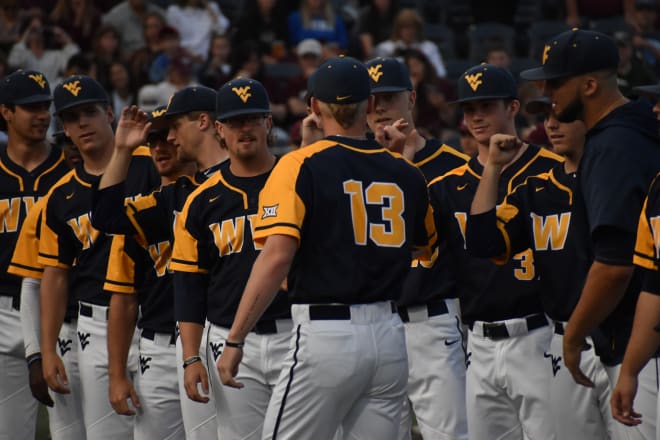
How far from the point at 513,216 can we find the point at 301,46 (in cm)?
881

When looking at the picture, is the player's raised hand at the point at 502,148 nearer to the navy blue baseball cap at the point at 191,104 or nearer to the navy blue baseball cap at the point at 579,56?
the navy blue baseball cap at the point at 579,56

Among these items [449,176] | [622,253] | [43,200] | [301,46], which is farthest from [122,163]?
[301,46]

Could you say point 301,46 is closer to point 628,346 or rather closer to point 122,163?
point 122,163

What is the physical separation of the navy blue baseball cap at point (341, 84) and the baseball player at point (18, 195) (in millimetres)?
2840

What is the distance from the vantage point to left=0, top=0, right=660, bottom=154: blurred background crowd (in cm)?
1311

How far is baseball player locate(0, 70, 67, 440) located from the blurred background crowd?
531cm

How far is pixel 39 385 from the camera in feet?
21.7

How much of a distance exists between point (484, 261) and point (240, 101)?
4.93 ft

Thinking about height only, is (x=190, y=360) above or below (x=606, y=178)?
below

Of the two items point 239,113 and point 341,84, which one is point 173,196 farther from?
point 341,84

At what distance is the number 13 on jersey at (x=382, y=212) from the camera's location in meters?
4.80

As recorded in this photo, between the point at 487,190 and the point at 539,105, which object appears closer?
the point at 487,190

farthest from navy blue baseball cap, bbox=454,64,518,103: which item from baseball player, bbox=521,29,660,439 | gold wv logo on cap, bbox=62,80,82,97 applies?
gold wv logo on cap, bbox=62,80,82,97

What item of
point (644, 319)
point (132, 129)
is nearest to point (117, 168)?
point (132, 129)
